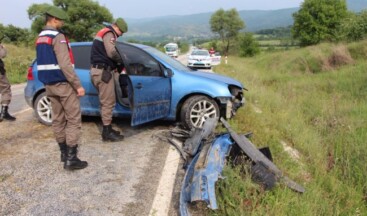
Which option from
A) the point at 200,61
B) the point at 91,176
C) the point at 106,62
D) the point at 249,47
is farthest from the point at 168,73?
the point at 249,47

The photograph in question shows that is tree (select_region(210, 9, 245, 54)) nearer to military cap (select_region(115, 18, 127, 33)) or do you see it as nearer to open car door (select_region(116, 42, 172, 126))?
open car door (select_region(116, 42, 172, 126))

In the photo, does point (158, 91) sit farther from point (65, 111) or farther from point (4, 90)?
point (4, 90)

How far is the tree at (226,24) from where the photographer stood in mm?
69438

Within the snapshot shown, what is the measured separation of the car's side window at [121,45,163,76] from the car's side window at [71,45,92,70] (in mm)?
762

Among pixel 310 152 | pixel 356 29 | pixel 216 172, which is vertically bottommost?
pixel 310 152

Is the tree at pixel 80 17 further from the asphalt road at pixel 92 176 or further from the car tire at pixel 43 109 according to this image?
the asphalt road at pixel 92 176

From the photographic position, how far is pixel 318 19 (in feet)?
158

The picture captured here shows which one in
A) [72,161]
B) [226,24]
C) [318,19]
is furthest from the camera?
[226,24]

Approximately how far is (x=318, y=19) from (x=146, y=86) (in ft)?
158

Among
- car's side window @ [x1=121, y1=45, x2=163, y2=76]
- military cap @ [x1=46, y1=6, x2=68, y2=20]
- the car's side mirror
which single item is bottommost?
the car's side mirror

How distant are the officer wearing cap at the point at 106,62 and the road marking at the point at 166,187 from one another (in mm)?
1287

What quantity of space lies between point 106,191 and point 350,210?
2524mm

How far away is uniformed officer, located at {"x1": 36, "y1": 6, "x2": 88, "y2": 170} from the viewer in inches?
164

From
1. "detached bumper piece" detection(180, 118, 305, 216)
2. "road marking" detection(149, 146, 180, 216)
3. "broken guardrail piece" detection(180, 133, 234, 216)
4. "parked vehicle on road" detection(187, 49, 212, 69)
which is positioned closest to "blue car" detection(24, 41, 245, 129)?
→ "road marking" detection(149, 146, 180, 216)
